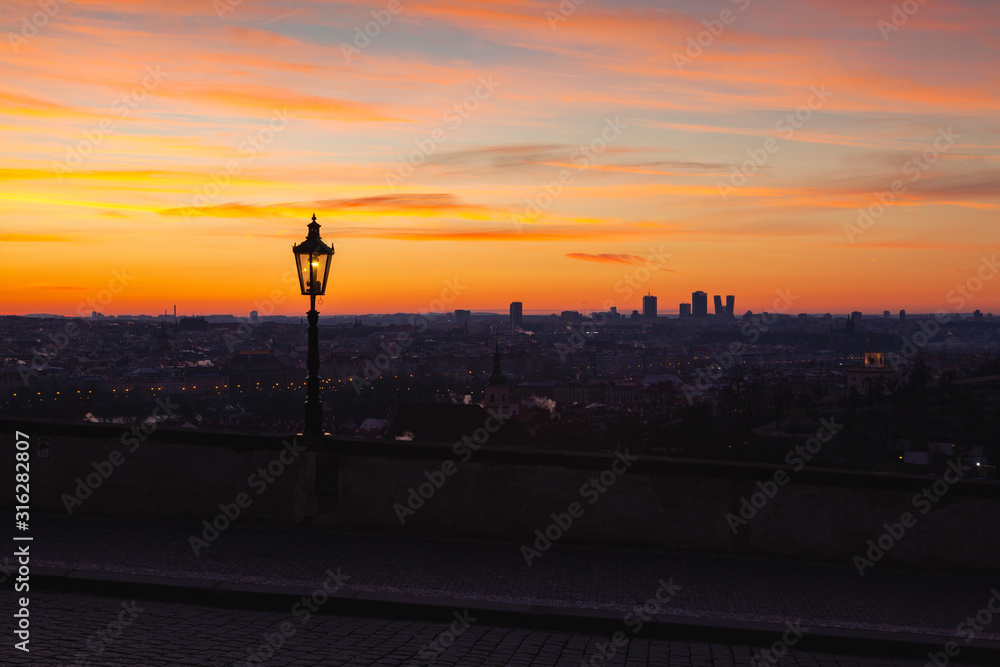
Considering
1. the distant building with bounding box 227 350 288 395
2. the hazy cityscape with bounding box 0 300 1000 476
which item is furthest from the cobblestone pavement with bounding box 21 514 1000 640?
the distant building with bounding box 227 350 288 395

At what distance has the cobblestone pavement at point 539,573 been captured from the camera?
7.06 metres

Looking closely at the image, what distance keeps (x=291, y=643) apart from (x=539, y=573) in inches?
97.7

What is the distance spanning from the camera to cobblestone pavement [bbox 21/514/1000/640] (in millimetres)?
7059

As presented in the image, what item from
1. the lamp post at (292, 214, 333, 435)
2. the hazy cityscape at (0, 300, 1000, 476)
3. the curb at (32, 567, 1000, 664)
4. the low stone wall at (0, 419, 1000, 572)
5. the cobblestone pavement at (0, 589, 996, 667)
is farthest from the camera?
the hazy cityscape at (0, 300, 1000, 476)

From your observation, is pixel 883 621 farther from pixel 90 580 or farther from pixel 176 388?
→ pixel 176 388

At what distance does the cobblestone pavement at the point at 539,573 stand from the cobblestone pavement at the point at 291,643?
0.45 metres

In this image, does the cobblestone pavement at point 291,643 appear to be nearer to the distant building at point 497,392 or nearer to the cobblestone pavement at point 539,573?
the cobblestone pavement at point 539,573

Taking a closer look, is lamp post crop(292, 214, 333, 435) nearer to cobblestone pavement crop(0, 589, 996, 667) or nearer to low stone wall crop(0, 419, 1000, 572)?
low stone wall crop(0, 419, 1000, 572)

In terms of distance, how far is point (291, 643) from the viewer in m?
6.15

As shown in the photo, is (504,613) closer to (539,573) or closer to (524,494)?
(539,573)

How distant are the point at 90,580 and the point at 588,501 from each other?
447cm

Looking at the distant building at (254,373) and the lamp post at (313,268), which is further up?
the lamp post at (313,268)

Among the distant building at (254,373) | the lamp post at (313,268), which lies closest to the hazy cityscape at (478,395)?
the distant building at (254,373)

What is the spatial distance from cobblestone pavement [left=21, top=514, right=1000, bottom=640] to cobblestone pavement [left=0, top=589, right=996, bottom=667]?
453 millimetres
